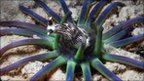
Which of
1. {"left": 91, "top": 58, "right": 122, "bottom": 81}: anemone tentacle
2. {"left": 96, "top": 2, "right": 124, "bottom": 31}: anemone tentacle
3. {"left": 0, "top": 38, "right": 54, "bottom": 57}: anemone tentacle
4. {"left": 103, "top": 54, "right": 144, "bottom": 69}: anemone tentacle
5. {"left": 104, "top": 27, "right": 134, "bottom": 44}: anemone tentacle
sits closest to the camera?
{"left": 91, "top": 58, "right": 122, "bottom": 81}: anemone tentacle

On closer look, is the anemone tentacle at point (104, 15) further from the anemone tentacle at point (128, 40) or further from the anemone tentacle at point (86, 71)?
the anemone tentacle at point (86, 71)

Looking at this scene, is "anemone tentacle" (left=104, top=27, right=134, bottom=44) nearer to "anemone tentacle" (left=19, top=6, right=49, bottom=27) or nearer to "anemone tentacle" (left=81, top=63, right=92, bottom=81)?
"anemone tentacle" (left=81, top=63, right=92, bottom=81)

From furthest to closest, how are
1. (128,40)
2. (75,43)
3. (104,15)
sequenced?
1. (104,15)
2. (128,40)
3. (75,43)

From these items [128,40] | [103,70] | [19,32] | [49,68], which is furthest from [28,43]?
[128,40]

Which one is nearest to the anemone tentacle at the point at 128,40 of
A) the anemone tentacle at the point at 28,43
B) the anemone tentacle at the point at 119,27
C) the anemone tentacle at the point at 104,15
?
the anemone tentacle at the point at 119,27

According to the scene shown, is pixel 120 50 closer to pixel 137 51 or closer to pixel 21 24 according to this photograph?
pixel 137 51

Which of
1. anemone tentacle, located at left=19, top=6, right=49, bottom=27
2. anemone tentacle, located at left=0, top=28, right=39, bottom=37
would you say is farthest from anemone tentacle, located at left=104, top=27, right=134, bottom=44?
anemone tentacle, located at left=0, top=28, right=39, bottom=37

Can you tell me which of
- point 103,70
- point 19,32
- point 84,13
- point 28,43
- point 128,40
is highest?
point 84,13

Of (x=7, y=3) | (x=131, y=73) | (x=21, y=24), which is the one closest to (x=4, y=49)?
(x=21, y=24)

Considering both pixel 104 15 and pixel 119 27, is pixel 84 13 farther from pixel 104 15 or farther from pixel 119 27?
pixel 119 27

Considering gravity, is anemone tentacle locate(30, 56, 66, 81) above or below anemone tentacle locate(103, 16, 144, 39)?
below
